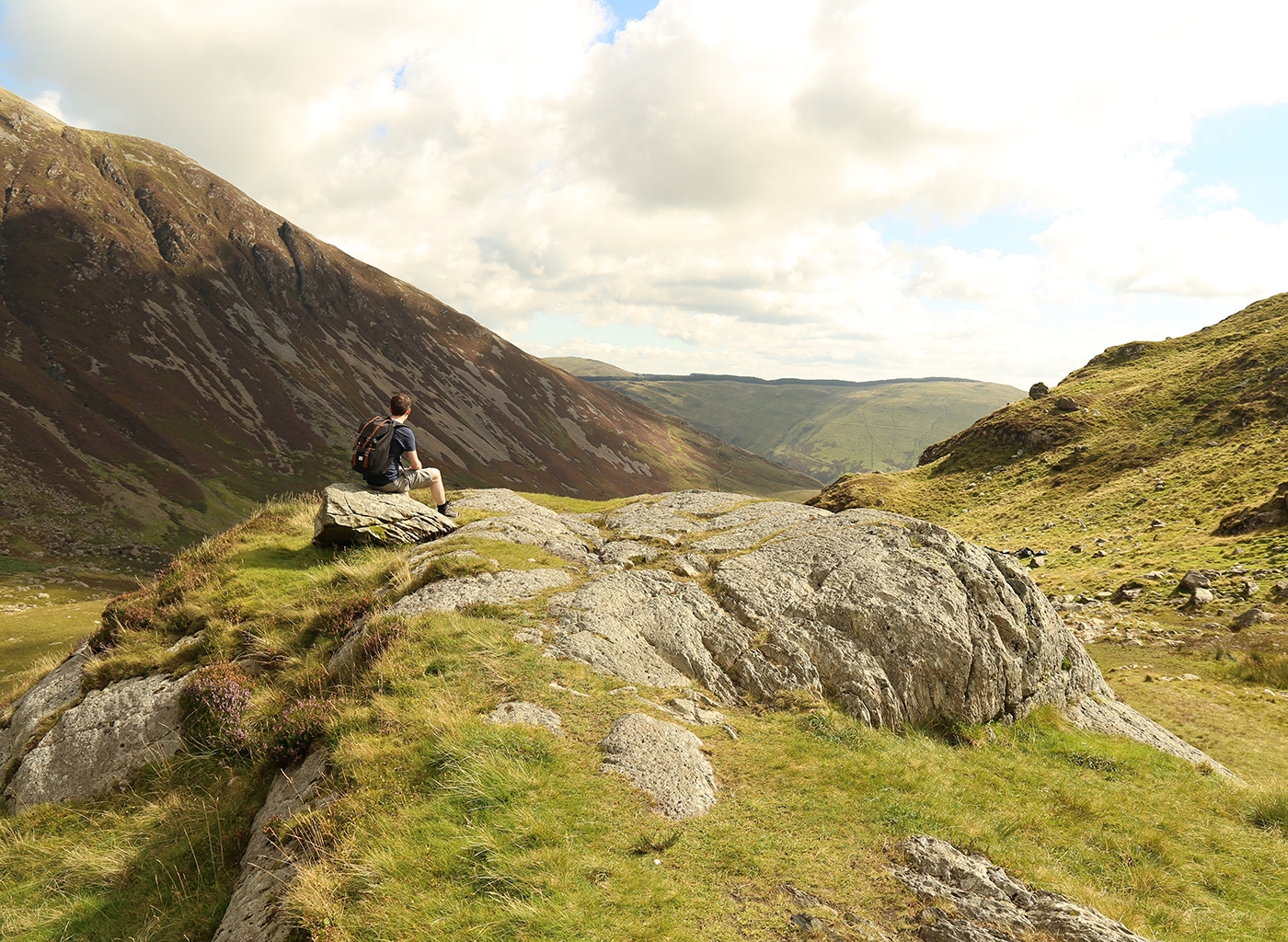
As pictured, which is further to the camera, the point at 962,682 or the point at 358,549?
the point at 358,549

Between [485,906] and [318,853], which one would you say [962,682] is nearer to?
[485,906]

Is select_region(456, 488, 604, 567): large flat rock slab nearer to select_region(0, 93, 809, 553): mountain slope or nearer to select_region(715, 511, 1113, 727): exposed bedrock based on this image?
select_region(715, 511, 1113, 727): exposed bedrock

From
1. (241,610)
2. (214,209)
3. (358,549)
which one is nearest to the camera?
(241,610)

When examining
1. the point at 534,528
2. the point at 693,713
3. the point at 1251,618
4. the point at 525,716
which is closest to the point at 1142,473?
the point at 1251,618

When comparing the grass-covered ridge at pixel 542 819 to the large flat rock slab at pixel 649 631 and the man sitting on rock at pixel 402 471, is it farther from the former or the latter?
the man sitting on rock at pixel 402 471

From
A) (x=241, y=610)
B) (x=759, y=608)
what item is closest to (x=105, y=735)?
(x=241, y=610)

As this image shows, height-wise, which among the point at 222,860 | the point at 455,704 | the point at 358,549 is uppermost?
the point at 358,549

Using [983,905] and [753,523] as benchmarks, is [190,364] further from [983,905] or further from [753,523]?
[983,905]

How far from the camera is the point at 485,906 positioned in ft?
19.0

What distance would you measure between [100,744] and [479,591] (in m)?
7.50

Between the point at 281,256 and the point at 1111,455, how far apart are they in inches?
7136

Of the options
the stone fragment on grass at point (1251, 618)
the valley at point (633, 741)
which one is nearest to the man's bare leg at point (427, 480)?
the valley at point (633, 741)

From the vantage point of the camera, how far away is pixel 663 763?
340 inches

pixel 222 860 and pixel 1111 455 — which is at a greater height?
pixel 1111 455
